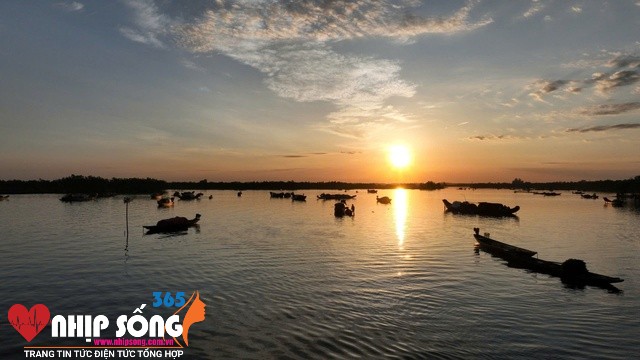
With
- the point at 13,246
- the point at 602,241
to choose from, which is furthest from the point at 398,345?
the point at 602,241

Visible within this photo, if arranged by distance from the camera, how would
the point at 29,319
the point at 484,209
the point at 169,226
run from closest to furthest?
the point at 29,319 < the point at 169,226 < the point at 484,209

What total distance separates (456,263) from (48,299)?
91.4ft

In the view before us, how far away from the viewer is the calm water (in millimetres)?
13703

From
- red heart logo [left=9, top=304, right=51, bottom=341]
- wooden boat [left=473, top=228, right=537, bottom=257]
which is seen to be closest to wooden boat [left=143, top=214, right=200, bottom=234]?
red heart logo [left=9, top=304, right=51, bottom=341]

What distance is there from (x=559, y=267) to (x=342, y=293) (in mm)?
16599

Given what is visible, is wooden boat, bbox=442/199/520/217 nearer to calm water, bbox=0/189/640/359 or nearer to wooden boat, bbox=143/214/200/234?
calm water, bbox=0/189/640/359

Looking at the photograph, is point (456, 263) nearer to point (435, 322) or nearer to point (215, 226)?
point (435, 322)

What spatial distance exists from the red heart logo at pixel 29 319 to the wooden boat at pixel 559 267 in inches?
1164

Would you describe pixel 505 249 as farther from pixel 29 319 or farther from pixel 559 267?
pixel 29 319

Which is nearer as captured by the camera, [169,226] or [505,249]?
[505,249]

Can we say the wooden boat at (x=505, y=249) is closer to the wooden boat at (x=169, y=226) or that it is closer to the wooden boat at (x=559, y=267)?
the wooden boat at (x=559, y=267)

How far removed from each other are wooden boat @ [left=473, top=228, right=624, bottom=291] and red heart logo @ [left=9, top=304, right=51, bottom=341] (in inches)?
1164

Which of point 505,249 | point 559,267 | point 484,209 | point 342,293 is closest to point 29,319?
point 342,293

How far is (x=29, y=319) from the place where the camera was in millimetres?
16031
